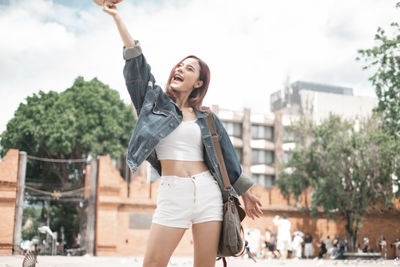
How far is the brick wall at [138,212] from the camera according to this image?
68.5 feet

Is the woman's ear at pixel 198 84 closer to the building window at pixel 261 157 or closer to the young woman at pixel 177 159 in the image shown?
the young woman at pixel 177 159

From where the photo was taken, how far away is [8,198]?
62.1ft

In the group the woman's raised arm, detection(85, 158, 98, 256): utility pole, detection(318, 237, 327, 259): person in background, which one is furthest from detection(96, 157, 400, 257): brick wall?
the woman's raised arm

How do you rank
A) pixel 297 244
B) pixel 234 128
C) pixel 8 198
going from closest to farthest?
pixel 8 198 → pixel 297 244 → pixel 234 128

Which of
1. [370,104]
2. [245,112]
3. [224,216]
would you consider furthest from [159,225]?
[370,104]

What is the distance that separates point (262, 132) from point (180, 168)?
41570mm

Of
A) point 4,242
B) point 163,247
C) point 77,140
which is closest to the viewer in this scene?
point 163,247

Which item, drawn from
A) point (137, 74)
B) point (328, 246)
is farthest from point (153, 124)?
point (328, 246)

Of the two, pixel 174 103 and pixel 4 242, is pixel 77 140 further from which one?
pixel 174 103

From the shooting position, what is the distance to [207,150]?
9.49 feet

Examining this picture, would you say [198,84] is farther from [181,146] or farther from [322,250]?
[322,250]

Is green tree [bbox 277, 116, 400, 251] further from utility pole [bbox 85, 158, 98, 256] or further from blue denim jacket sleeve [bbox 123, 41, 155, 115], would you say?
blue denim jacket sleeve [bbox 123, 41, 155, 115]

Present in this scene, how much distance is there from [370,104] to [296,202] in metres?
30.9

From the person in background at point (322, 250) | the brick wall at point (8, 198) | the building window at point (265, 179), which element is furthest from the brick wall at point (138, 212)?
the building window at point (265, 179)
